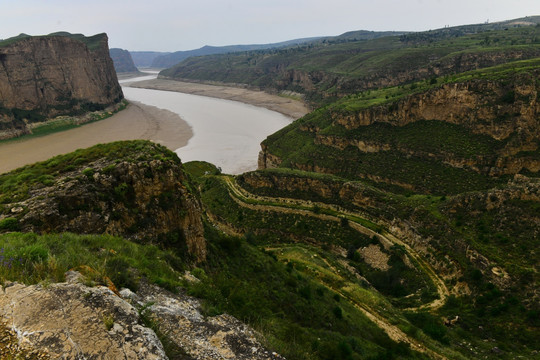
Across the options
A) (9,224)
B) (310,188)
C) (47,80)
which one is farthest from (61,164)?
(47,80)

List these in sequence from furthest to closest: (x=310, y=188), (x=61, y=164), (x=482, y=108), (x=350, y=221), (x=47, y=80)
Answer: (x=47, y=80)
(x=482, y=108)
(x=310, y=188)
(x=350, y=221)
(x=61, y=164)

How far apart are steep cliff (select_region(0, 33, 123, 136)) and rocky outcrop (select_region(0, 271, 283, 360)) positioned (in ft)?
441

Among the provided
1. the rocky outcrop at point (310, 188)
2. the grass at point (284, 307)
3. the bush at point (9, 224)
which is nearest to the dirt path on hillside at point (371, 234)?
the grass at point (284, 307)

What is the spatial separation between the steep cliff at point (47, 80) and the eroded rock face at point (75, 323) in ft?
440

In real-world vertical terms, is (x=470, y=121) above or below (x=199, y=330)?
below

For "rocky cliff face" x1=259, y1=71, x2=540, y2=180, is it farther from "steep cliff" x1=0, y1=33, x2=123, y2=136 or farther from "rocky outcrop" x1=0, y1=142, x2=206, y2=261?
"steep cliff" x1=0, y1=33, x2=123, y2=136

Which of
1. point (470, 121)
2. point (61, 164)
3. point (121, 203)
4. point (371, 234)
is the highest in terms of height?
point (61, 164)

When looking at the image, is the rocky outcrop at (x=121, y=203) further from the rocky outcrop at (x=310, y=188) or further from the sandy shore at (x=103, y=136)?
the sandy shore at (x=103, y=136)

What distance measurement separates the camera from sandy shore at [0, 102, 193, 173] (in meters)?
89.2

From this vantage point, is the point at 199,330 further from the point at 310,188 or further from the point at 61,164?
the point at 310,188

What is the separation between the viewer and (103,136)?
4259 inches

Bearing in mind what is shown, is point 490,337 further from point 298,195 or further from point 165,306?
point 298,195

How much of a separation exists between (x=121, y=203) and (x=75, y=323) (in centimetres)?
1085

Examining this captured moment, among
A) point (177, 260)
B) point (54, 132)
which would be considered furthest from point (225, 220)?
point (54, 132)
